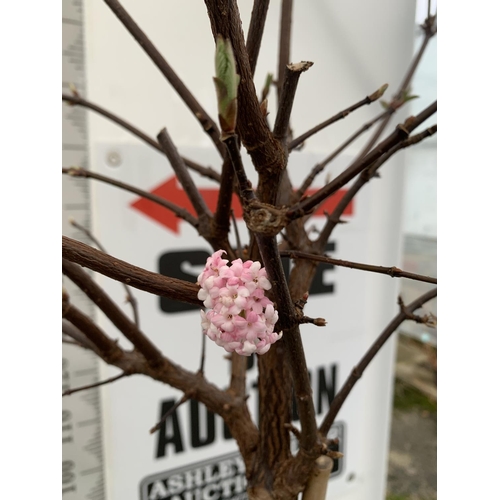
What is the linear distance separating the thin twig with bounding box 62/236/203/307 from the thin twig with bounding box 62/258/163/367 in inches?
3.0

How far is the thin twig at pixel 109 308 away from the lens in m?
0.24

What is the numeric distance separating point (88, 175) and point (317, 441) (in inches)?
11.0

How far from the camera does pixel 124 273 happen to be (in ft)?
0.53

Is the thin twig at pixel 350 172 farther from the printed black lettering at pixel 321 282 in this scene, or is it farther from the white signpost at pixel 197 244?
the printed black lettering at pixel 321 282

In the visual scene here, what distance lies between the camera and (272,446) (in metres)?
0.27

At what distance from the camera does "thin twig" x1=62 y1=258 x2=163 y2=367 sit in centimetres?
24

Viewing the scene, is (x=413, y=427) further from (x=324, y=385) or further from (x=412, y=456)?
(x=324, y=385)

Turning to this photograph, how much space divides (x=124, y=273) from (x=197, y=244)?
409mm

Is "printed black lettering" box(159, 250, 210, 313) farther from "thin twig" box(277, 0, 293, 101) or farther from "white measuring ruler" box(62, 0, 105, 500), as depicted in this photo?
"thin twig" box(277, 0, 293, 101)

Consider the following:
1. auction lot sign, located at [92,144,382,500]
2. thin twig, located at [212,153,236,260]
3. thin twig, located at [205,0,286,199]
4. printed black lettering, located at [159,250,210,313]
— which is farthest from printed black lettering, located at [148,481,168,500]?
thin twig, located at [205,0,286,199]

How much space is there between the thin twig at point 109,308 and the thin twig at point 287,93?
0.48 ft
